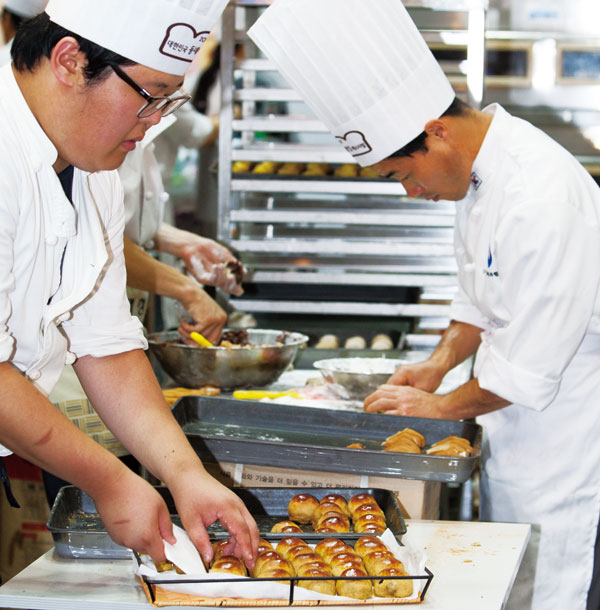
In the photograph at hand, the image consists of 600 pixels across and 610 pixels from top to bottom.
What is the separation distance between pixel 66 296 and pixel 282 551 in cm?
64

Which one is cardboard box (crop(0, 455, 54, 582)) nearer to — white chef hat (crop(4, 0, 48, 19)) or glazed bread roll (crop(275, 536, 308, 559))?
white chef hat (crop(4, 0, 48, 19))

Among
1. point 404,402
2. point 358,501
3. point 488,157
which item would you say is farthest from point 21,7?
point 358,501

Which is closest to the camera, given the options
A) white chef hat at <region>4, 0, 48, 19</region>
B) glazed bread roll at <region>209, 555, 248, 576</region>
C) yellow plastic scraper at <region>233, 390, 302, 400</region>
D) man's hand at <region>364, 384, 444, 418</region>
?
glazed bread roll at <region>209, 555, 248, 576</region>

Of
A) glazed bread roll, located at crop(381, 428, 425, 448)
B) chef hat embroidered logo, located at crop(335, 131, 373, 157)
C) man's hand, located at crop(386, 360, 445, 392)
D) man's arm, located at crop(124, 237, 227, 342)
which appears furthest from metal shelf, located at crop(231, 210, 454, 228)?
glazed bread roll, located at crop(381, 428, 425, 448)

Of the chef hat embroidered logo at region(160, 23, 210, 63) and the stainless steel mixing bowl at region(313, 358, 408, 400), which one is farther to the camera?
the stainless steel mixing bowl at region(313, 358, 408, 400)

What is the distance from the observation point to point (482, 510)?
2.52 metres

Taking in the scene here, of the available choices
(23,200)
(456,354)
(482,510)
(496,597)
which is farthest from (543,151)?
(23,200)

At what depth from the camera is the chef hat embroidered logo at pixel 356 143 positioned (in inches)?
93.5

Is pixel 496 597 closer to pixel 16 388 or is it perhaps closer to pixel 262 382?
pixel 16 388

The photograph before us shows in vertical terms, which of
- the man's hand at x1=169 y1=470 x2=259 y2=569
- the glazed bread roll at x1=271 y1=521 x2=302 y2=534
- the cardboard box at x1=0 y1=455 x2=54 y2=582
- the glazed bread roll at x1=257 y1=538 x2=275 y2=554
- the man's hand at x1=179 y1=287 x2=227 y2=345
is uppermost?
the man's hand at x1=179 y1=287 x2=227 y2=345

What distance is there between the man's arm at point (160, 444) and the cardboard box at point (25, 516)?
1.79m

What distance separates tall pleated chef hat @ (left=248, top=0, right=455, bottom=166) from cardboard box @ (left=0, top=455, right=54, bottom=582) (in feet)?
6.40

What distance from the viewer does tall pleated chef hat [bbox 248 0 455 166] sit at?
2.25m

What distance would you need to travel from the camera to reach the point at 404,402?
244 cm
